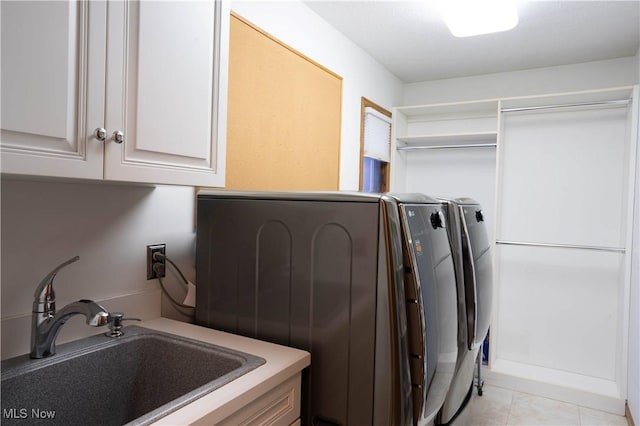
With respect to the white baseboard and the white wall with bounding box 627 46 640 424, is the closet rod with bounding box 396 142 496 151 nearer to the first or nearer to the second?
the white wall with bounding box 627 46 640 424

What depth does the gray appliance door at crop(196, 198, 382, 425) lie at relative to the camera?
125cm

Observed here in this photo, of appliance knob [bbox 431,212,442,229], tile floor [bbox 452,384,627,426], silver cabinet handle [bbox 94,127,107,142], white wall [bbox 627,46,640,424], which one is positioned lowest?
tile floor [bbox 452,384,627,426]

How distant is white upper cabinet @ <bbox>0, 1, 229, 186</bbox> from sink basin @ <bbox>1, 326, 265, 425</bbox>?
1.80ft

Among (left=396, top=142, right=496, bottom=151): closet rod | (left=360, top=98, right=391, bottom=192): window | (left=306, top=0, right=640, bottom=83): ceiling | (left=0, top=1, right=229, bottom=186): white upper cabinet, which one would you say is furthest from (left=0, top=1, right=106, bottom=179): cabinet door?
(left=396, top=142, right=496, bottom=151): closet rod

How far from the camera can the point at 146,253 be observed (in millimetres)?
1575

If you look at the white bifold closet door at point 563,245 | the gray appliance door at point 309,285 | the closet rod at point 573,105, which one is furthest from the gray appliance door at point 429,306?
the closet rod at point 573,105

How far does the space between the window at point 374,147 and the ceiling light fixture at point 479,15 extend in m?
0.95

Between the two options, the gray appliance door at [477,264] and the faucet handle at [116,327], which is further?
the gray appliance door at [477,264]

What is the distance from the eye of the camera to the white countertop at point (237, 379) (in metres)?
0.93

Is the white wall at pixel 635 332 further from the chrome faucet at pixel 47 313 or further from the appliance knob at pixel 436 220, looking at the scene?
the chrome faucet at pixel 47 313

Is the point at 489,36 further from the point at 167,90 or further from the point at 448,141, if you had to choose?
the point at 167,90

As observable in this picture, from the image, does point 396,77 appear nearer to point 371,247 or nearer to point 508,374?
point 508,374

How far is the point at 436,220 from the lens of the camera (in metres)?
1.52

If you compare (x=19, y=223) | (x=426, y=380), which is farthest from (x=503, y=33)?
(x=19, y=223)
